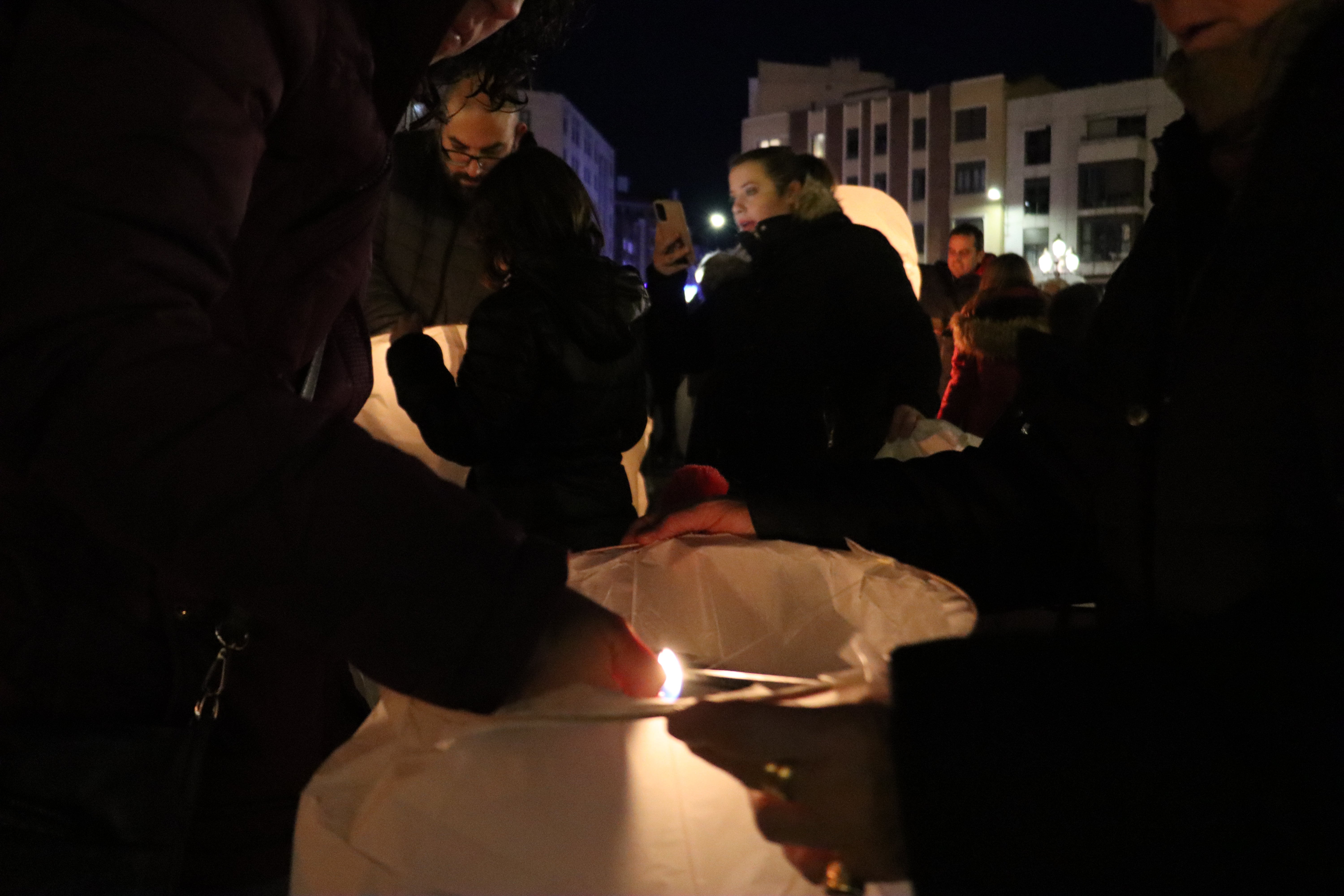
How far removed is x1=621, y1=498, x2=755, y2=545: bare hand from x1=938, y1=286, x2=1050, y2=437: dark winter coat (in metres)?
4.00

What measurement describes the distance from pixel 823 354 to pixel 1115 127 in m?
48.8

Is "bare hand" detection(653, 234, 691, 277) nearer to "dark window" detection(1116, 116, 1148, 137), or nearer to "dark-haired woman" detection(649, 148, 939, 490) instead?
"dark-haired woman" detection(649, 148, 939, 490)

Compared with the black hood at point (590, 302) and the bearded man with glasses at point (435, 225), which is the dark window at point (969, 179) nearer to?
the bearded man with glasses at point (435, 225)

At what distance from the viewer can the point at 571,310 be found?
321cm

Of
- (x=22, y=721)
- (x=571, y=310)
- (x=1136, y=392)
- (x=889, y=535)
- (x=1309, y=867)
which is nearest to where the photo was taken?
(x=1309, y=867)

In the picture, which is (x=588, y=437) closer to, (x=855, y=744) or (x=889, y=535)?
(x=889, y=535)

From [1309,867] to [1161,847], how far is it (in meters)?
0.09

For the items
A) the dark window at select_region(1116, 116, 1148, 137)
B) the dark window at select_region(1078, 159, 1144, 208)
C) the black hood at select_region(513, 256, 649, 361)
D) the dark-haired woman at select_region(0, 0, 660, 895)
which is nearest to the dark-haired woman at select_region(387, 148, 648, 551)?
the black hood at select_region(513, 256, 649, 361)

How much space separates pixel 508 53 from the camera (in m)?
1.80

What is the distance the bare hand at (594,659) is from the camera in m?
0.84

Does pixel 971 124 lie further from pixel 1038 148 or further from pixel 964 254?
pixel 964 254

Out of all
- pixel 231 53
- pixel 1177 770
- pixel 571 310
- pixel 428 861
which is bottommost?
pixel 428 861

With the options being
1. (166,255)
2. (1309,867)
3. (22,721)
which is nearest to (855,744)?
(1309,867)

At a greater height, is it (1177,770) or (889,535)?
(889,535)
